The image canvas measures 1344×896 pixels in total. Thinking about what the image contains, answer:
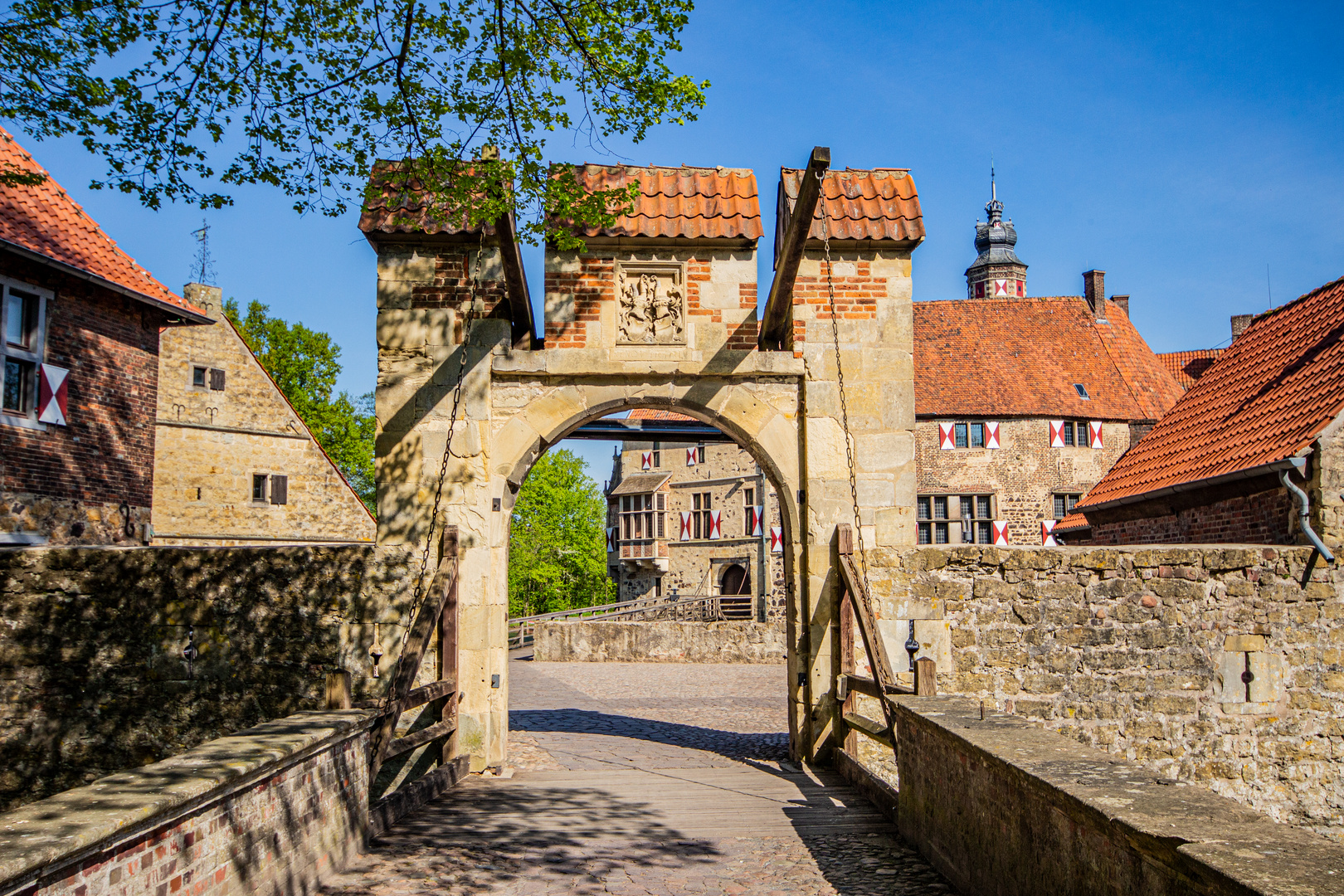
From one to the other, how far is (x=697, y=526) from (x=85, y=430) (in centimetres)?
2477

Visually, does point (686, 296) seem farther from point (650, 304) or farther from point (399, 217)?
point (399, 217)

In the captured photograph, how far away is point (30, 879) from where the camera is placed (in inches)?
111

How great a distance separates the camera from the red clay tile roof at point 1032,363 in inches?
1121

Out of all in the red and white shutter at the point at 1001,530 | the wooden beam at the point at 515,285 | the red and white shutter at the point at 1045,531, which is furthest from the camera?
the red and white shutter at the point at 1001,530

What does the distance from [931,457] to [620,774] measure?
21.6 meters

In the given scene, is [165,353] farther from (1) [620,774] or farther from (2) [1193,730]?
(2) [1193,730]

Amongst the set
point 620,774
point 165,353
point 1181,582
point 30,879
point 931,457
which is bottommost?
point 620,774

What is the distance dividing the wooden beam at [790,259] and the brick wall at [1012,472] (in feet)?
66.0

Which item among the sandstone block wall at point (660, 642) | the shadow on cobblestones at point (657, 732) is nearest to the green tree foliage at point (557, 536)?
the sandstone block wall at point (660, 642)

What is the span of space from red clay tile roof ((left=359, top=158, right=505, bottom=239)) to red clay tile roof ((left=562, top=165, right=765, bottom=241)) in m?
1.08

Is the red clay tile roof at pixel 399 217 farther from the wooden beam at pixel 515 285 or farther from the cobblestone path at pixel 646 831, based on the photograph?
the cobblestone path at pixel 646 831

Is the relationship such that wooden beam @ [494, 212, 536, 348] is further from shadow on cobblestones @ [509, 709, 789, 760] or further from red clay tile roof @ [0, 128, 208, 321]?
red clay tile roof @ [0, 128, 208, 321]

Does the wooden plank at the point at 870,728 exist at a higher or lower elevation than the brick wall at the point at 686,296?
lower

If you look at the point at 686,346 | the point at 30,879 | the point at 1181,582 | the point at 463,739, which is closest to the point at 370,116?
the point at 686,346
